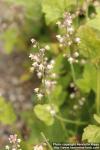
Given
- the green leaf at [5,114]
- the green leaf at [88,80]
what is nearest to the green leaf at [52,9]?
the green leaf at [88,80]

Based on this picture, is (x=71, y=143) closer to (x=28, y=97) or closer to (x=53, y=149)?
(x=53, y=149)

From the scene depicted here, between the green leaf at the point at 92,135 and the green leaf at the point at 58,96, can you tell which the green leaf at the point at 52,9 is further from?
the green leaf at the point at 92,135

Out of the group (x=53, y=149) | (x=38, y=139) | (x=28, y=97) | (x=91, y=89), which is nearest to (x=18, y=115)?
(x=28, y=97)

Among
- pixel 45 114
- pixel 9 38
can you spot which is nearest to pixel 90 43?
pixel 45 114

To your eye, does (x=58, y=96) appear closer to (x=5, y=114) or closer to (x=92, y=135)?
(x=5, y=114)

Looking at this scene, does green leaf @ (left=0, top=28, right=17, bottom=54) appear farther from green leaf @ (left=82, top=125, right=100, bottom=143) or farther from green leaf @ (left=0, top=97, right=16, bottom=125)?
green leaf @ (left=82, top=125, right=100, bottom=143)
